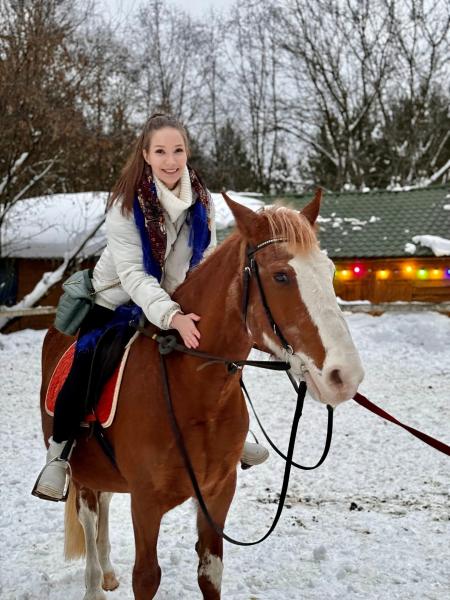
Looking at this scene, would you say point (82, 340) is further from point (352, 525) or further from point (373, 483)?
point (373, 483)

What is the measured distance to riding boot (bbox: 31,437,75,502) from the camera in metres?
2.97

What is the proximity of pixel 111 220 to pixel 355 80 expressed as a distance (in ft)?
92.9

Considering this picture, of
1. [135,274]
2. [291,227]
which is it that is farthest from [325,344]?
[135,274]

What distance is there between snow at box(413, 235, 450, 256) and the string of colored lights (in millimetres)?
504

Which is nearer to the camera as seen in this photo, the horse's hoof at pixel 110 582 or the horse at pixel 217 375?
the horse at pixel 217 375

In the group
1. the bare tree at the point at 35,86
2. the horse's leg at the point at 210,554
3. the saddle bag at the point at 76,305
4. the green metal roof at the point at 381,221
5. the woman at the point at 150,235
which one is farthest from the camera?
the green metal roof at the point at 381,221

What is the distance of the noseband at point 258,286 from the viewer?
7.15 feet

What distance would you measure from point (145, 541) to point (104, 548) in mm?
1375

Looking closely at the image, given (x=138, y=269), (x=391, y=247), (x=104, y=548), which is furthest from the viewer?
(x=391, y=247)

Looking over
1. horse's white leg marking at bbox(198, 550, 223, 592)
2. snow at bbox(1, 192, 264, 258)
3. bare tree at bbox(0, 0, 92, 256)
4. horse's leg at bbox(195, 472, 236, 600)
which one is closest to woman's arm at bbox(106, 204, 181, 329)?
horse's leg at bbox(195, 472, 236, 600)

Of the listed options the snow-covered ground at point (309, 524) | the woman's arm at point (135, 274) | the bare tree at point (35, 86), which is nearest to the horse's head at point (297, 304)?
the woman's arm at point (135, 274)

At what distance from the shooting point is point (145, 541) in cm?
267

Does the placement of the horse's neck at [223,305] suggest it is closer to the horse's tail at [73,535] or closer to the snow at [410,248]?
the horse's tail at [73,535]

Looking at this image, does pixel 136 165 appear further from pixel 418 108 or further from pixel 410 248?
pixel 418 108
